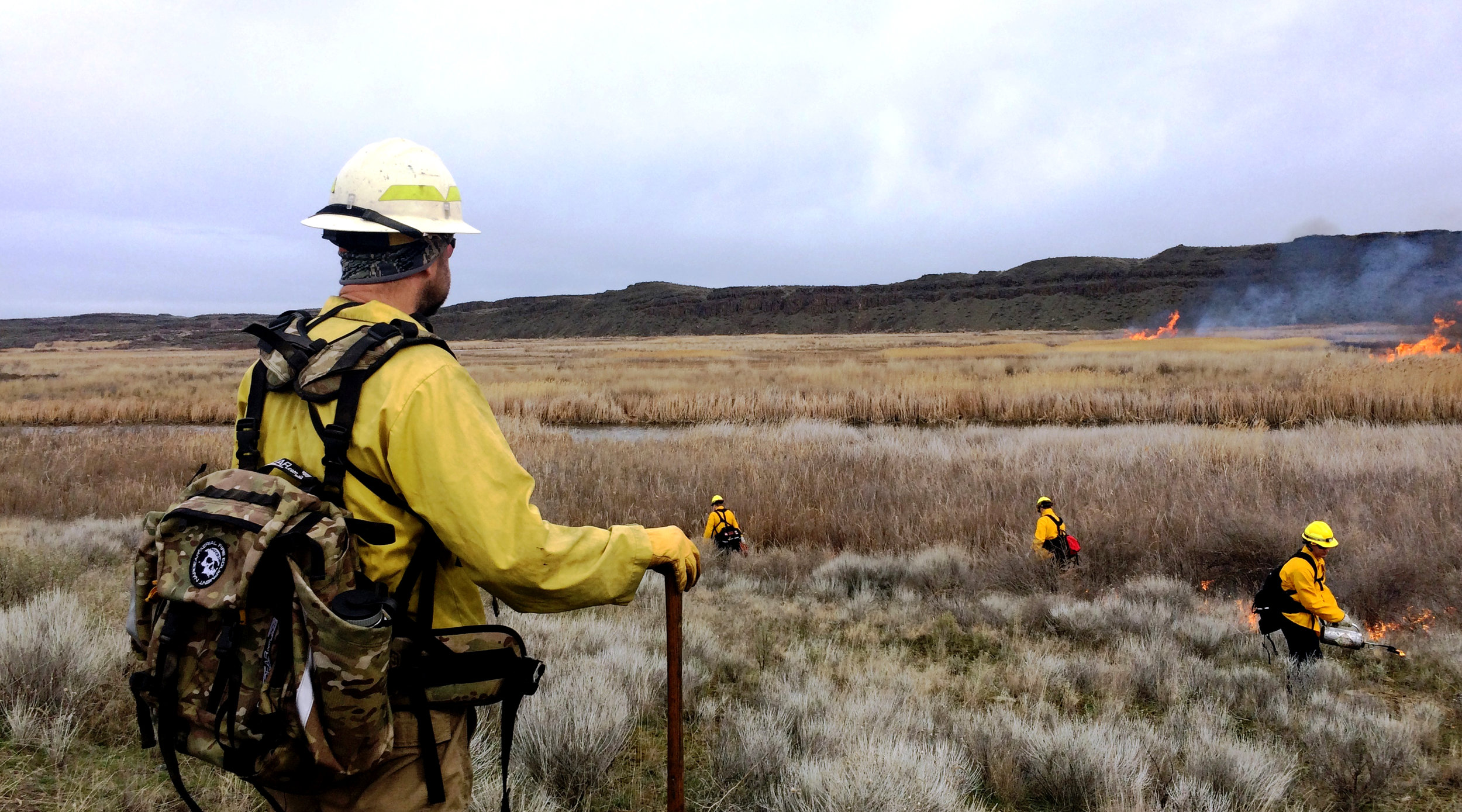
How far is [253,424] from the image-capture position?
187 cm

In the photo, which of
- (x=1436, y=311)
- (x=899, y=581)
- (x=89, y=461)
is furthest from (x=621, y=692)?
(x=1436, y=311)

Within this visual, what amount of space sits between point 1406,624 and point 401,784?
280 inches

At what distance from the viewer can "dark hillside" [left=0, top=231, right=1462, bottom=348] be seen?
79250 millimetres

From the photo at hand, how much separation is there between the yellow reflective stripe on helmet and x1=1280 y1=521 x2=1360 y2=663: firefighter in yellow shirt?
5.40 m

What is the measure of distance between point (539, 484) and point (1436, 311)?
197 ft

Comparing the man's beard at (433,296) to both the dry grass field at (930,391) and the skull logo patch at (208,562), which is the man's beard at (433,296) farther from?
the dry grass field at (930,391)

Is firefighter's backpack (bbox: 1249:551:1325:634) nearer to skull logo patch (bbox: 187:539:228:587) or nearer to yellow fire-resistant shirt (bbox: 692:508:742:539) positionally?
yellow fire-resistant shirt (bbox: 692:508:742:539)

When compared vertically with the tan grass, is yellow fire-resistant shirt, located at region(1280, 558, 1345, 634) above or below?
above

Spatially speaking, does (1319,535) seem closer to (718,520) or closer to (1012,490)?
(718,520)

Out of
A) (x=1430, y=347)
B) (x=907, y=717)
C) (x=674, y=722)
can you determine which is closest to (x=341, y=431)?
(x=674, y=722)

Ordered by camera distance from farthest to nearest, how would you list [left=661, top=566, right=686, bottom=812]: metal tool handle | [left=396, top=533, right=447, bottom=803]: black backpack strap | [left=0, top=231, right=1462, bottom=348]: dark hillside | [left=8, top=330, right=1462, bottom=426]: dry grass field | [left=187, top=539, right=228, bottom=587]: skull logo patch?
[left=0, top=231, right=1462, bottom=348]: dark hillside, [left=8, top=330, right=1462, bottom=426]: dry grass field, [left=661, top=566, right=686, bottom=812]: metal tool handle, [left=396, top=533, right=447, bottom=803]: black backpack strap, [left=187, top=539, right=228, bottom=587]: skull logo patch

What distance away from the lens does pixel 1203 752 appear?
3623 mm

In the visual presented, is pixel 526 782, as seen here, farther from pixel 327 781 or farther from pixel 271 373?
pixel 271 373

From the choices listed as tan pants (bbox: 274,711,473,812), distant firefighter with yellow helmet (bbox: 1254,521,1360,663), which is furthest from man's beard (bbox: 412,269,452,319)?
distant firefighter with yellow helmet (bbox: 1254,521,1360,663)
